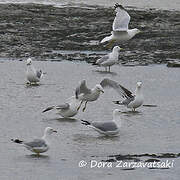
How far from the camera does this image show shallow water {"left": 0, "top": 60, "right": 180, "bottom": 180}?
10320 mm

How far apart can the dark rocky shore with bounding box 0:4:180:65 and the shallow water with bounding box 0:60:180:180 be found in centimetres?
190

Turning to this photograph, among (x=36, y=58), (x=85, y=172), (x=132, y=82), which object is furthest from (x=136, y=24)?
(x=85, y=172)

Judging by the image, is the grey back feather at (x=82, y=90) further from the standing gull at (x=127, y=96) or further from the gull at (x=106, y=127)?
the gull at (x=106, y=127)

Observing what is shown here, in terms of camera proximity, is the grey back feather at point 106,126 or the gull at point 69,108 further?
the gull at point 69,108

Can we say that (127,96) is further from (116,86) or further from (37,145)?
(37,145)

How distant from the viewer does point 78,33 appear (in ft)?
77.9

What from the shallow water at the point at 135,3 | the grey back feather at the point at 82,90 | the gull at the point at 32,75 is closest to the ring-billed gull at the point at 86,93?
the grey back feather at the point at 82,90

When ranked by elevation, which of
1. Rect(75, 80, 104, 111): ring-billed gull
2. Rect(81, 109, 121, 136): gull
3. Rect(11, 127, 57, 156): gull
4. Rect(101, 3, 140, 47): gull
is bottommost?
Rect(11, 127, 57, 156): gull

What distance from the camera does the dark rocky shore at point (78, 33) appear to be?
20978mm

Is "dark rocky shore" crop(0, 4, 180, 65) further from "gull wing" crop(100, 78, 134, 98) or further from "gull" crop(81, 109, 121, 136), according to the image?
"gull" crop(81, 109, 121, 136)

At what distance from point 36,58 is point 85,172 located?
1050cm

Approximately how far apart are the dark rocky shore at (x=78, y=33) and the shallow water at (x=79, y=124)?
1.90 m

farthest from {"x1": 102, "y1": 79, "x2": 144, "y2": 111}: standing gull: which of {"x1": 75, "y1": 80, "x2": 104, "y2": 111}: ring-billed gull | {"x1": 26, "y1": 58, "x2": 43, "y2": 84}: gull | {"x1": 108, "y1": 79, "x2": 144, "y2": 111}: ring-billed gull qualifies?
{"x1": 26, "y1": 58, "x2": 43, "y2": 84}: gull

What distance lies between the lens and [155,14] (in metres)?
27.5
